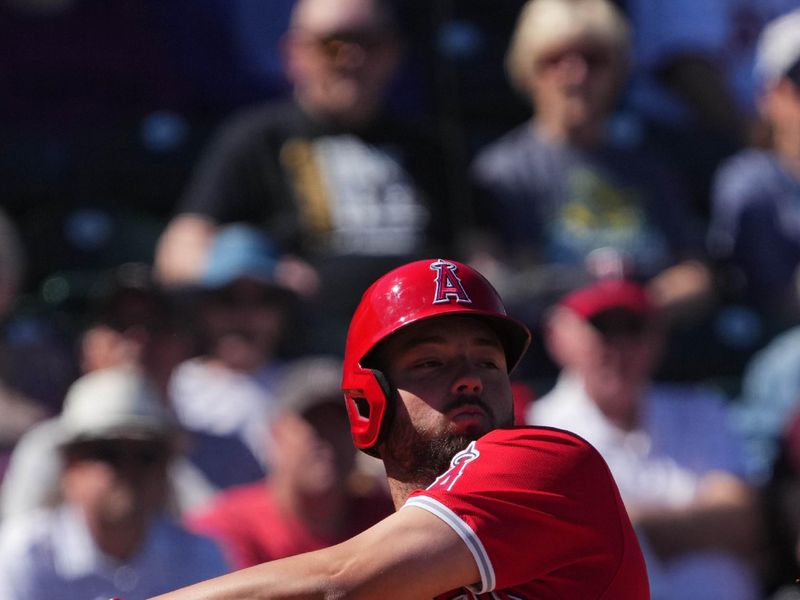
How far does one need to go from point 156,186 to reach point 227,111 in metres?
0.44

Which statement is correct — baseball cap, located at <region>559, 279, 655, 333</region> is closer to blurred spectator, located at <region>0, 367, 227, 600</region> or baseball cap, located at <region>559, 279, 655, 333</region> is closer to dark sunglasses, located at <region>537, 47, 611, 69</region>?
dark sunglasses, located at <region>537, 47, 611, 69</region>

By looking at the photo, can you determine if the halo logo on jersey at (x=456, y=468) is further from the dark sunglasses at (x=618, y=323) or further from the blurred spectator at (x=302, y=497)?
the dark sunglasses at (x=618, y=323)

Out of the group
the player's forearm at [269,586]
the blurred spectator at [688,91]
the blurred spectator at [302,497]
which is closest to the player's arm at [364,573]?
the player's forearm at [269,586]

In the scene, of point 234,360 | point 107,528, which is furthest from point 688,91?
point 107,528

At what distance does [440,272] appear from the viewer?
2.72 metres

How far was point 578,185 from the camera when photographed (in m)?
5.70

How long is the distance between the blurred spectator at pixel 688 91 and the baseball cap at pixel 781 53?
8.3 inches

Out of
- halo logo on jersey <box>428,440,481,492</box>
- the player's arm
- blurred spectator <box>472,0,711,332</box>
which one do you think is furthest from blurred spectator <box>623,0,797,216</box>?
the player's arm

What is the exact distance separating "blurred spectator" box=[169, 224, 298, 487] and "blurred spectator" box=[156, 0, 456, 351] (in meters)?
0.17

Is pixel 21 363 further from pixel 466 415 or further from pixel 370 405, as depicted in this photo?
pixel 466 415

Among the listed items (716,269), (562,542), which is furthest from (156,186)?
(562,542)

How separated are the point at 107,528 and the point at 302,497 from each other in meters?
0.59

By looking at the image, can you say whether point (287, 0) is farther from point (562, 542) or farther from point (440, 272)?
point (562, 542)

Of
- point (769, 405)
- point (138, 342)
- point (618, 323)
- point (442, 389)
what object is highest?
point (442, 389)
